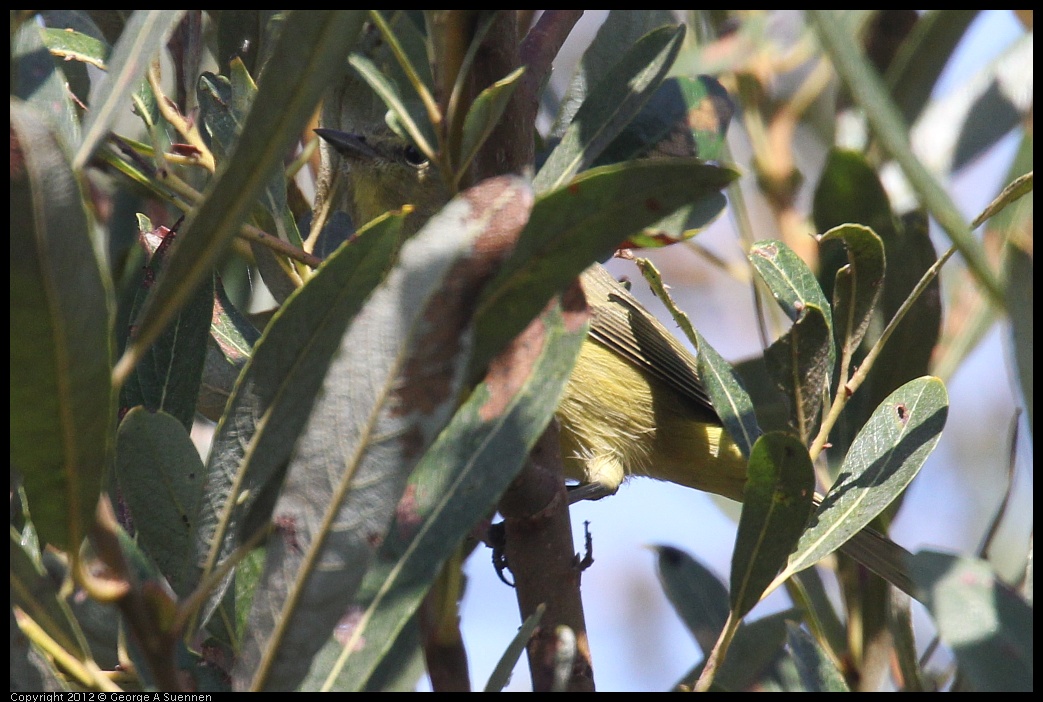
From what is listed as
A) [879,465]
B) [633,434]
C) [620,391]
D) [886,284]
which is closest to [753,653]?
[879,465]

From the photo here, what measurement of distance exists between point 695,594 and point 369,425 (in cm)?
195

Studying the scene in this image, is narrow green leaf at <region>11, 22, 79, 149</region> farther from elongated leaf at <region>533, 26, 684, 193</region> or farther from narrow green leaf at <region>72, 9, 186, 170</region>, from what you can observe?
elongated leaf at <region>533, 26, 684, 193</region>

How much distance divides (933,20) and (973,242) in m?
2.77

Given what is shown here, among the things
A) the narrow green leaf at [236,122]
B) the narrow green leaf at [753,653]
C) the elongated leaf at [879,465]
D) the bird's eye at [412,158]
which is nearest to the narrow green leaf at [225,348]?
the narrow green leaf at [236,122]

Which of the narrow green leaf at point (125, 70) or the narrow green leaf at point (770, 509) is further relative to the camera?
the narrow green leaf at point (770, 509)

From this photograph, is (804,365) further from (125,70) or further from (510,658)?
(125,70)

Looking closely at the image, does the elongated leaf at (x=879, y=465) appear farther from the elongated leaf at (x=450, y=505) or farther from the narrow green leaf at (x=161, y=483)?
the narrow green leaf at (x=161, y=483)

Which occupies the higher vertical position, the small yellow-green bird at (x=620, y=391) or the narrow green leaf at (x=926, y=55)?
the narrow green leaf at (x=926, y=55)

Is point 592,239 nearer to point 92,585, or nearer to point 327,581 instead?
point 327,581

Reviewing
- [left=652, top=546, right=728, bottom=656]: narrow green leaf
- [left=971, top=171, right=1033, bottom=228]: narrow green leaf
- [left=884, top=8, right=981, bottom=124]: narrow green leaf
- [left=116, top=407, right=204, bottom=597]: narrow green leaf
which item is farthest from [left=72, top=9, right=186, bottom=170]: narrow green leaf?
[left=884, top=8, right=981, bottom=124]: narrow green leaf

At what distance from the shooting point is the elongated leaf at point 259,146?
3.76 feet

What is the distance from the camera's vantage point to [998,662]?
1201 millimetres

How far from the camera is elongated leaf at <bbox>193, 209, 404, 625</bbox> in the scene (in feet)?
4.19

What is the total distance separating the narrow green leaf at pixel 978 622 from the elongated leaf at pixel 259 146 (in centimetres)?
91
